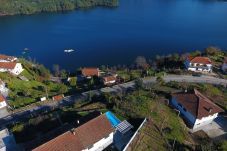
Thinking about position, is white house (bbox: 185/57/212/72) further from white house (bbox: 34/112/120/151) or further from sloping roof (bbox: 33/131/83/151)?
sloping roof (bbox: 33/131/83/151)

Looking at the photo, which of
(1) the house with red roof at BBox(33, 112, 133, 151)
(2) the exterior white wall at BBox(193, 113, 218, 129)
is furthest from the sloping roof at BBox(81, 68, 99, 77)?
(2) the exterior white wall at BBox(193, 113, 218, 129)

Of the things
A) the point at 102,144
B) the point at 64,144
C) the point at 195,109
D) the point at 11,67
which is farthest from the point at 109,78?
the point at 64,144

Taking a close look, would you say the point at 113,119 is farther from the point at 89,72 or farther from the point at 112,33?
the point at 112,33

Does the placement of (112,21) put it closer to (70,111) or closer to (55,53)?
(55,53)

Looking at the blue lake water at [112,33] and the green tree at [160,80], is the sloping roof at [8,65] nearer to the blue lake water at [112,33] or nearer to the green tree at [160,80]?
the blue lake water at [112,33]

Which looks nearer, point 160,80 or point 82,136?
point 82,136

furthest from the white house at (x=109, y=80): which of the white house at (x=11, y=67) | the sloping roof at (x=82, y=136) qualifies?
the sloping roof at (x=82, y=136)

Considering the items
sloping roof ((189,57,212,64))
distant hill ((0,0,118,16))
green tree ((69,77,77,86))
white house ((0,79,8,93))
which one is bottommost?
green tree ((69,77,77,86))

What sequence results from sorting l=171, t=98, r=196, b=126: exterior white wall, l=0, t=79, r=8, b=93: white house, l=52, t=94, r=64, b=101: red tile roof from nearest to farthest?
l=171, t=98, r=196, b=126: exterior white wall → l=52, t=94, r=64, b=101: red tile roof → l=0, t=79, r=8, b=93: white house
